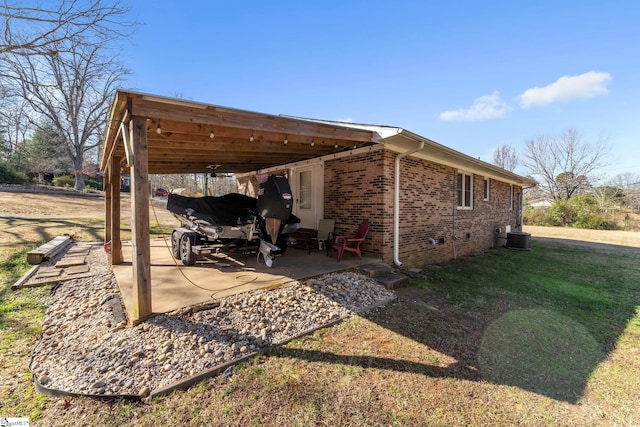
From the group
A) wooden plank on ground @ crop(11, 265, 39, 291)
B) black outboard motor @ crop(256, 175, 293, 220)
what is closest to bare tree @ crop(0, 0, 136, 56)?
wooden plank on ground @ crop(11, 265, 39, 291)

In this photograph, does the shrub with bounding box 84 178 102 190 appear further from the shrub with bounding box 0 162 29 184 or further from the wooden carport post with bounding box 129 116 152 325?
the wooden carport post with bounding box 129 116 152 325

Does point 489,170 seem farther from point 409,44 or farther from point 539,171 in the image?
point 539,171

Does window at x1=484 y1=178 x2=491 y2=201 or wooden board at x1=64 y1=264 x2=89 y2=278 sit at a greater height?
window at x1=484 y1=178 x2=491 y2=201

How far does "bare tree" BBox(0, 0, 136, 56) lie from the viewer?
856 centimetres

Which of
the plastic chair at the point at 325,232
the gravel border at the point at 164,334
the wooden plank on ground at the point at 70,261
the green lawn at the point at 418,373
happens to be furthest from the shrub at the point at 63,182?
the plastic chair at the point at 325,232

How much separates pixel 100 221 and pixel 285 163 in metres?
9.90

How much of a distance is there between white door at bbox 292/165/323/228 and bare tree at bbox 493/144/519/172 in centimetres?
3809

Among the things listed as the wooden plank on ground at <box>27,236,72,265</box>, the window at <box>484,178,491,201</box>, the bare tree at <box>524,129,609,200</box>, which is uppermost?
the bare tree at <box>524,129,609,200</box>

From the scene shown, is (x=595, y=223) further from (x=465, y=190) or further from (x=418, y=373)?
(x=418, y=373)

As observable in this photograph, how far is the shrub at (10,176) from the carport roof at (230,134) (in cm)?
2737

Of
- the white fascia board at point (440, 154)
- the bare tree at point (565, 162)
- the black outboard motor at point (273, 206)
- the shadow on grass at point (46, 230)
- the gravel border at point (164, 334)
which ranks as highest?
the bare tree at point (565, 162)

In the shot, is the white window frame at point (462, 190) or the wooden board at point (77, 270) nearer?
the wooden board at point (77, 270)

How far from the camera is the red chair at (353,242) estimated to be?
5.85m

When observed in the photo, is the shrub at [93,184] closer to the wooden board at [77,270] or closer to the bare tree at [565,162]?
the wooden board at [77,270]
